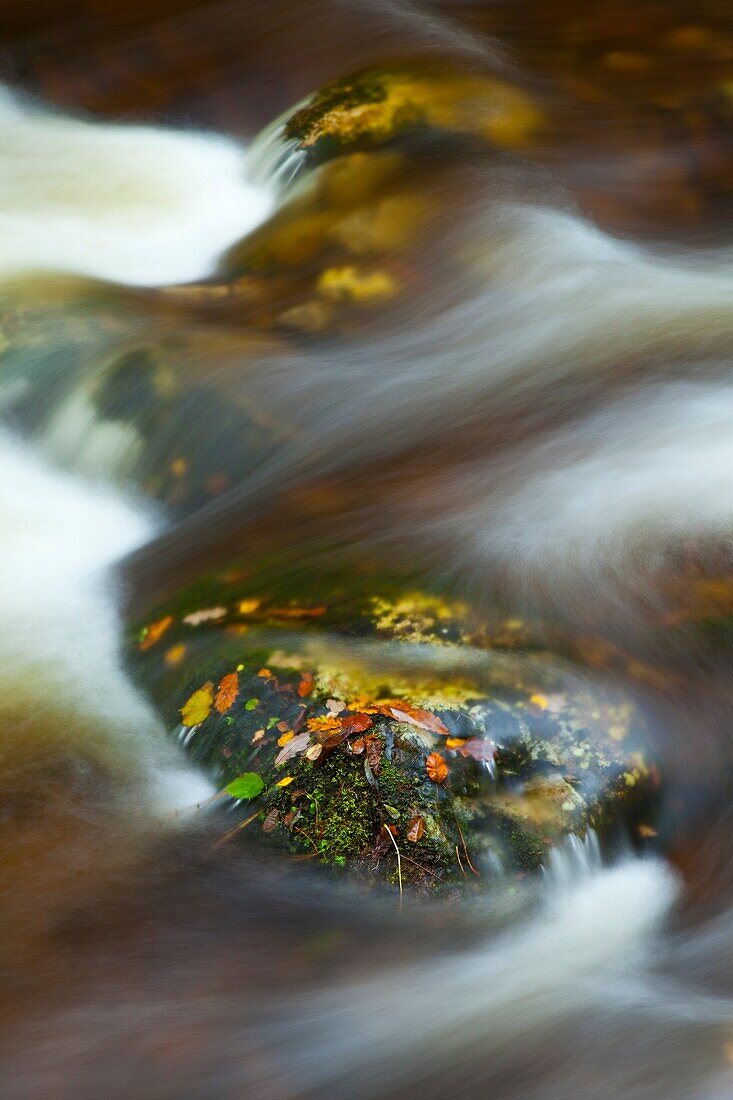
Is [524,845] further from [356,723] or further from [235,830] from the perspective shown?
[235,830]

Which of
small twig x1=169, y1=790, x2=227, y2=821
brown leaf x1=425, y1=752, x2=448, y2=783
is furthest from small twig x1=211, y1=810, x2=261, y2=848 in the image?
brown leaf x1=425, y1=752, x2=448, y2=783

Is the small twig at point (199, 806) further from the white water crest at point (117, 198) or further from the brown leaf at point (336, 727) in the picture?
the white water crest at point (117, 198)

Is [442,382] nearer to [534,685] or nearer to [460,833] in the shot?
[534,685]

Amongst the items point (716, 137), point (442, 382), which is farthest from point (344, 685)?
point (716, 137)

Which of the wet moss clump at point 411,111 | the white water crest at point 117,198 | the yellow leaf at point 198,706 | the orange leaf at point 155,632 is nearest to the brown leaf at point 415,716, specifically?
the yellow leaf at point 198,706

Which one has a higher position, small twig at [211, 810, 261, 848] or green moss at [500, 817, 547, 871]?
small twig at [211, 810, 261, 848]

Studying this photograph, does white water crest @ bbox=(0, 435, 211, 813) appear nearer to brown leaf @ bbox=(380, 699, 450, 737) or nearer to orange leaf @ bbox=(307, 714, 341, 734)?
orange leaf @ bbox=(307, 714, 341, 734)
